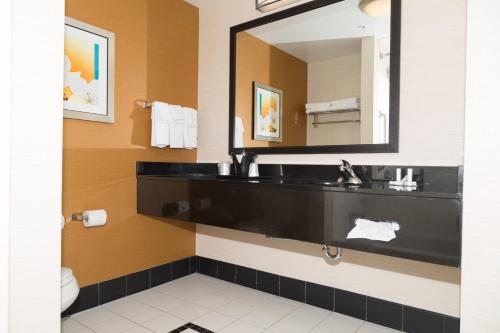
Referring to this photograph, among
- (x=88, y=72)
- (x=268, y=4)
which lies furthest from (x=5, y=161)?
(x=268, y=4)

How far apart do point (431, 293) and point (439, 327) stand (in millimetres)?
179

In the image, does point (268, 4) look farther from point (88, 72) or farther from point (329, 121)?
point (88, 72)

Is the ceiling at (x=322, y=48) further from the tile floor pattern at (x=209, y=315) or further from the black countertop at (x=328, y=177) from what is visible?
the tile floor pattern at (x=209, y=315)

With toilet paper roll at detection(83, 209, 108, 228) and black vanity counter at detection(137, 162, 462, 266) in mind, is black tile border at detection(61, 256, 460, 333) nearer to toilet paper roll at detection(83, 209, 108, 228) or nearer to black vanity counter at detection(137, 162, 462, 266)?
toilet paper roll at detection(83, 209, 108, 228)

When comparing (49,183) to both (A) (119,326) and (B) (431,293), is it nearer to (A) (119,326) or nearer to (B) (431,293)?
(A) (119,326)

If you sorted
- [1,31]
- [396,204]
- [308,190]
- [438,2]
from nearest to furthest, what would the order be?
[1,31] < [396,204] < [308,190] < [438,2]

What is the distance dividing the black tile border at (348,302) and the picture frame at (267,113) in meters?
1.07

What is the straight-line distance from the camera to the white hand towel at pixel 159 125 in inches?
97.9

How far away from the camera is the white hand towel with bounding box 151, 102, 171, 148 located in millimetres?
2486

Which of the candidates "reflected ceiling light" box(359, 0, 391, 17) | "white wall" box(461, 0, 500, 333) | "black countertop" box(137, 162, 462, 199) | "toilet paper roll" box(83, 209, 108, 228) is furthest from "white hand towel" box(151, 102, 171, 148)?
"white wall" box(461, 0, 500, 333)

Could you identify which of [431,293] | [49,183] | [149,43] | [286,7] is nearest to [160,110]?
[149,43]

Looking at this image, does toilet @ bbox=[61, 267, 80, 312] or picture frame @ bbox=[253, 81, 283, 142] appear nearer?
toilet @ bbox=[61, 267, 80, 312]

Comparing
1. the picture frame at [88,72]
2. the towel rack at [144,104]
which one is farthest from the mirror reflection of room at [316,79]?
the picture frame at [88,72]

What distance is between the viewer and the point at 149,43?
2.56 m
